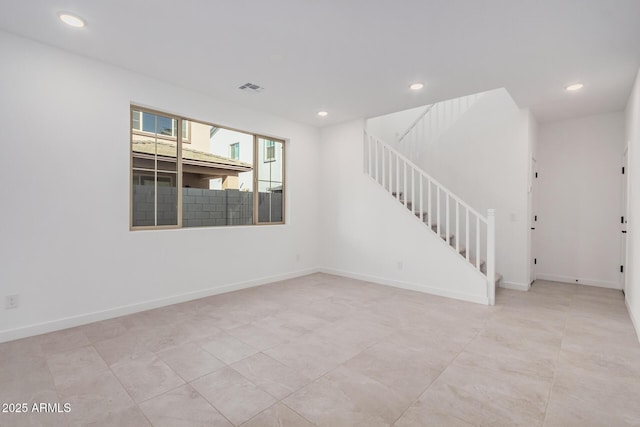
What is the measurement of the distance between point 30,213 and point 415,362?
11.8 feet

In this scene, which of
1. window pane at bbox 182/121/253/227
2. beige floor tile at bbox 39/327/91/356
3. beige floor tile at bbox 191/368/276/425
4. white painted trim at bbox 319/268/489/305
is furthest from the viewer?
window pane at bbox 182/121/253/227

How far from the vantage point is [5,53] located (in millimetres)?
2723

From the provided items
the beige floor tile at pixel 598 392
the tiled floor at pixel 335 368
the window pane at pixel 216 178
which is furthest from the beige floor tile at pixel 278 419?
the window pane at pixel 216 178

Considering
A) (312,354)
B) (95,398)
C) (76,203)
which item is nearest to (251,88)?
(76,203)

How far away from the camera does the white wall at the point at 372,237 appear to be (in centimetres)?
427

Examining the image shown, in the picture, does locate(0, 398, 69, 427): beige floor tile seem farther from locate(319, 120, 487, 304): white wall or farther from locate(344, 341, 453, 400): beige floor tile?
locate(319, 120, 487, 304): white wall

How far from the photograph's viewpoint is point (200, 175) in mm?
4242

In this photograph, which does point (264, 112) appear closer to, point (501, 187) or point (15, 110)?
point (15, 110)

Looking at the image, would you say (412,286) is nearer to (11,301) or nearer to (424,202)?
(424,202)

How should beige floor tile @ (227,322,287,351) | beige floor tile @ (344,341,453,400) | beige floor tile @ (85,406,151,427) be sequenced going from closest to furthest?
beige floor tile @ (85,406,151,427)
beige floor tile @ (344,341,453,400)
beige floor tile @ (227,322,287,351)

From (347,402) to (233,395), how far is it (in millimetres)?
722

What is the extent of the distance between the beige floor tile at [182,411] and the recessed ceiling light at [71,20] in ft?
9.62

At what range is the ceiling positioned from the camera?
7.67ft

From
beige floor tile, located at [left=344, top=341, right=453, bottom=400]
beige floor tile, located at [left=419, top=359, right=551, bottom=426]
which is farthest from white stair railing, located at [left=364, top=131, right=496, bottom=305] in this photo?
beige floor tile, located at [left=419, top=359, right=551, bottom=426]
